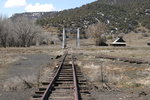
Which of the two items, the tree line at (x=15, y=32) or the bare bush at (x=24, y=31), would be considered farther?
the bare bush at (x=24, y=31)

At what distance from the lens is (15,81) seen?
15680 millimetres

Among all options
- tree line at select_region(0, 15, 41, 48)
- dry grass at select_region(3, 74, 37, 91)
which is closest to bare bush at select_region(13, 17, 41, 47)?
tree line at select_region(0, 15, 41, 48)

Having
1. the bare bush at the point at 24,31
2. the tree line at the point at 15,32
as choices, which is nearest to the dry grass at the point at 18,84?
the tree line at the point at 15,32

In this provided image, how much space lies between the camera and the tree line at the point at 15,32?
10412cm

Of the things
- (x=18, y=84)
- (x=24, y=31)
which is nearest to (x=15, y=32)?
(x=24, y=31)

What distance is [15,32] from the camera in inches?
4286

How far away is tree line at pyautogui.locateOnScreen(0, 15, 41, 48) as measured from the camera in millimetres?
104125

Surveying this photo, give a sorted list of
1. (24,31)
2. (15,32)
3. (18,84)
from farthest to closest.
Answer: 1. (24,31)
2. (15,32)
3. (18,84)

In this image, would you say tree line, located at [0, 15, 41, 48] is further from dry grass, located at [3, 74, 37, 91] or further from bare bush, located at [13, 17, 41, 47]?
dry grass, located at [3, 74, 37, 91]

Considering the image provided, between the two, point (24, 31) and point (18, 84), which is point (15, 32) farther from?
point (18, 84)

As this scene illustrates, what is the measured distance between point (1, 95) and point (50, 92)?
1.77m

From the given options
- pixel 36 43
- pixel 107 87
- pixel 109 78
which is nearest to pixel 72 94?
pixel 107 87

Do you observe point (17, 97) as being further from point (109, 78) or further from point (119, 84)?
point (109, 78)

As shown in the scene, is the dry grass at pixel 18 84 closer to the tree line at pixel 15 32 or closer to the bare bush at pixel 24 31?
the tree line at pixel 15 32
